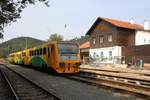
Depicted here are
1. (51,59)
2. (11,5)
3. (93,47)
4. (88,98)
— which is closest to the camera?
(88,98)

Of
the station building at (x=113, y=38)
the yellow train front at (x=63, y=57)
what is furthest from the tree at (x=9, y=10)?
the station building at (x=113, y=38)

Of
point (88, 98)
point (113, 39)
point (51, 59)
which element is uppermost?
point (113, 39)

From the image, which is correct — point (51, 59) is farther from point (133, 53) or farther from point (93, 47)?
point (93, 47)

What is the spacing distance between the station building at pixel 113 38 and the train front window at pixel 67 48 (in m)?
19.7

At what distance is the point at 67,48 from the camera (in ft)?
75.0

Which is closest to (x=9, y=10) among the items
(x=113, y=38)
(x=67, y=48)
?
(x=67, y=48)

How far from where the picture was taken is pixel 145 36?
165 ft

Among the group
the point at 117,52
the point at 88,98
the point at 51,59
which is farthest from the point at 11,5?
the point at 117,52

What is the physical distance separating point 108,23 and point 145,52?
11.4 meters

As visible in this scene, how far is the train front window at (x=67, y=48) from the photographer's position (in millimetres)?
22547

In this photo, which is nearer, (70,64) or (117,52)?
(70,64)

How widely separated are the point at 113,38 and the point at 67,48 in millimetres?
25609

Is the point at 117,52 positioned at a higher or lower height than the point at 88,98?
higher

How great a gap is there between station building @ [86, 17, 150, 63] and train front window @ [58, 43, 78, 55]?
19.7 m
